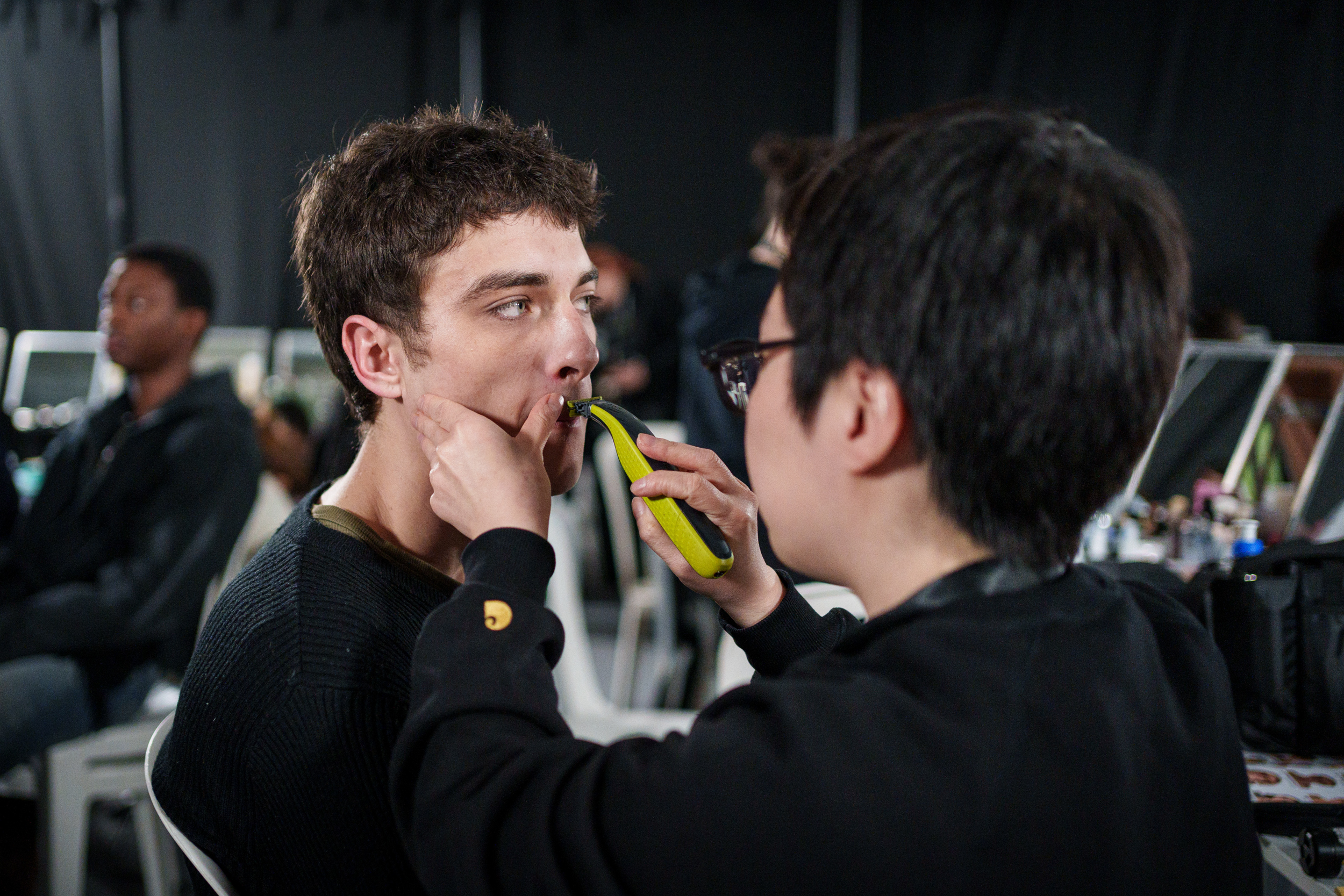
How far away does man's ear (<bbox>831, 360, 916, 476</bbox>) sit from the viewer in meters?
0.69

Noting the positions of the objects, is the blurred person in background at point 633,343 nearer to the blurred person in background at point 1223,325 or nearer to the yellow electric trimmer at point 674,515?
the blurred person in background at point 1223,325

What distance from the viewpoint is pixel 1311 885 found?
104 cm

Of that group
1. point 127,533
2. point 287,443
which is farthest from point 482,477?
point 287,443

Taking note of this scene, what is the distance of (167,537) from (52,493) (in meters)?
0.51

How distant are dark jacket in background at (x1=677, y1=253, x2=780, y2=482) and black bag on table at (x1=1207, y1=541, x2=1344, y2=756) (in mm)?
1087

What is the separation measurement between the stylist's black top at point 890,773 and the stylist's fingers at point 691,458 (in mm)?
334

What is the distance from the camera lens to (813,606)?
5.06 feet

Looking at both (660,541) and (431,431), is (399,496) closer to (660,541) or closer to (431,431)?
(431,431)

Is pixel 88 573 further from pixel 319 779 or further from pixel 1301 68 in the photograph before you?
pixel 1301 68

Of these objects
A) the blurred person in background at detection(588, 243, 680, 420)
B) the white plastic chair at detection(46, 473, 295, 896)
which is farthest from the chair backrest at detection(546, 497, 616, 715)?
the blurred person in background at detection(588, 243, 680, 420)

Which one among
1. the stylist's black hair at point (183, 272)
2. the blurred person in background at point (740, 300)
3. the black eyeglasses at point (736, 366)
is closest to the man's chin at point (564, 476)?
the black eyeglasses at point (736, 366)

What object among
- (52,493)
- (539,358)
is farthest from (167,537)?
(539,358)

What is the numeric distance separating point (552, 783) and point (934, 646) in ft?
0.84

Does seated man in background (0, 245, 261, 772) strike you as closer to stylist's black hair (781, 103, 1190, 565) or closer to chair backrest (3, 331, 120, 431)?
stylist's black hair (781, 103, 1190, 565)
